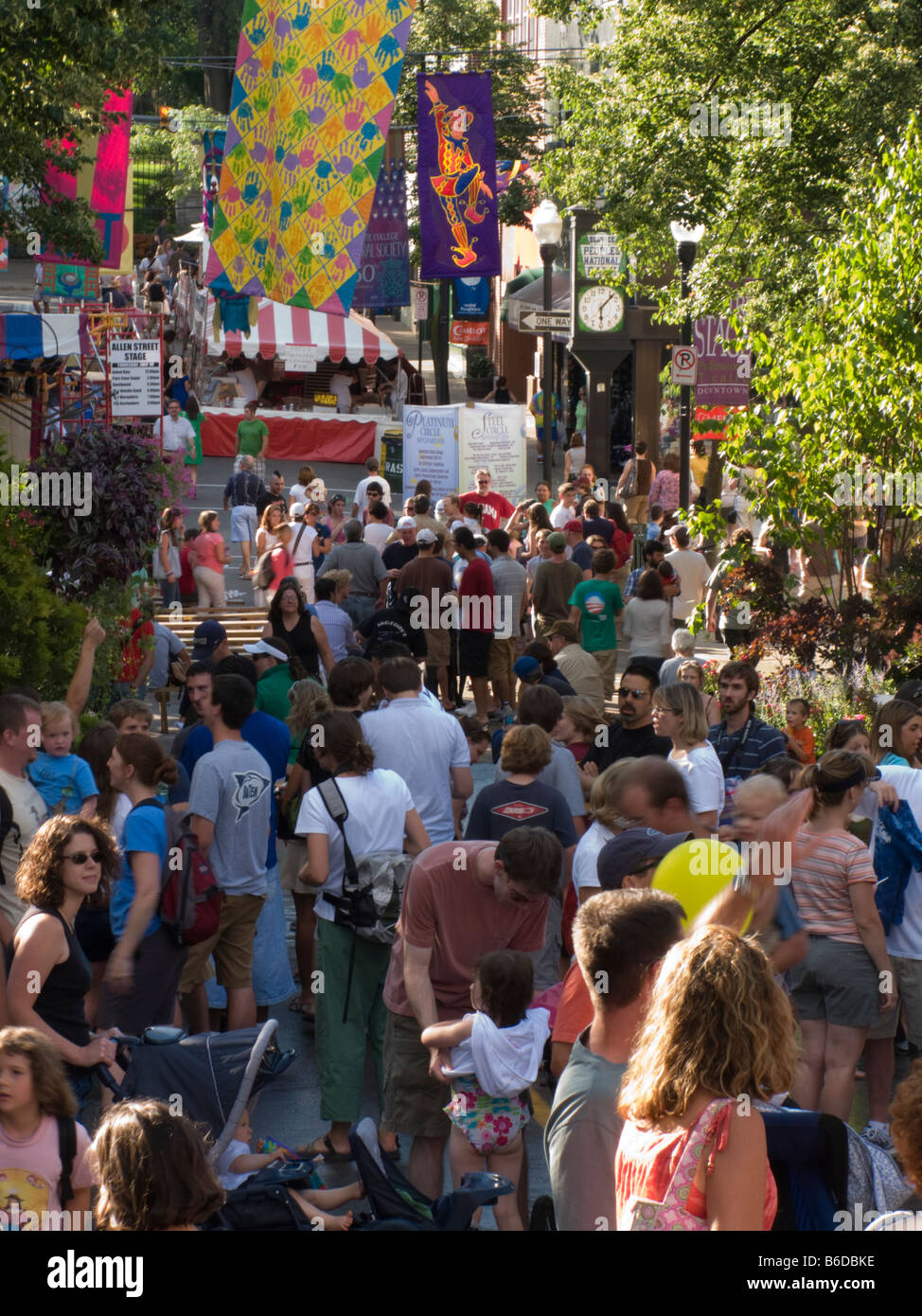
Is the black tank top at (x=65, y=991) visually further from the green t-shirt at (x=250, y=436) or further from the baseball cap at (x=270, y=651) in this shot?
the green t-shirt at (x=250, y=436)

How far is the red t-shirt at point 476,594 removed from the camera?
14.0 m

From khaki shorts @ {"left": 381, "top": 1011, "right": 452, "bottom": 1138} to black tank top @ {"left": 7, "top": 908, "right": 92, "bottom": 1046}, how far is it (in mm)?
1077

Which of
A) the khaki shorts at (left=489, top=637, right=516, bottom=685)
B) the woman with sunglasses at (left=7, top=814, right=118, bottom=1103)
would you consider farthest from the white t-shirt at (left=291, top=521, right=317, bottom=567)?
the woman with sunglasses at (left=7, top=814, right=118, bottom=1103)

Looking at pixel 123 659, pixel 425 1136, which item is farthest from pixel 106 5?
pixel 425 1136

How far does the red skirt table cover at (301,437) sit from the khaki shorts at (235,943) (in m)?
25.3

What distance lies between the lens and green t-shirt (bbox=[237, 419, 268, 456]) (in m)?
25.5

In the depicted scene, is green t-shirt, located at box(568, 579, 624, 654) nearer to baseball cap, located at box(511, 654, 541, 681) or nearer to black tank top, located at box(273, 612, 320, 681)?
black tank top, located at box(273, 612, 320, 681)

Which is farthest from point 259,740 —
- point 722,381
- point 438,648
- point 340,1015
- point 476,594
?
point 722,381

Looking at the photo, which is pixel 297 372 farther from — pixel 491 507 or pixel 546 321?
pixel 491 507

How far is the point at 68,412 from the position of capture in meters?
18.3

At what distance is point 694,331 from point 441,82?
575cm

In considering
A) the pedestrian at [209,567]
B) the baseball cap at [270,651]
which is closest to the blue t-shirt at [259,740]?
the baseball cap at [270,651]

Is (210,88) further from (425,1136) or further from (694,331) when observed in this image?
(425,1136)
